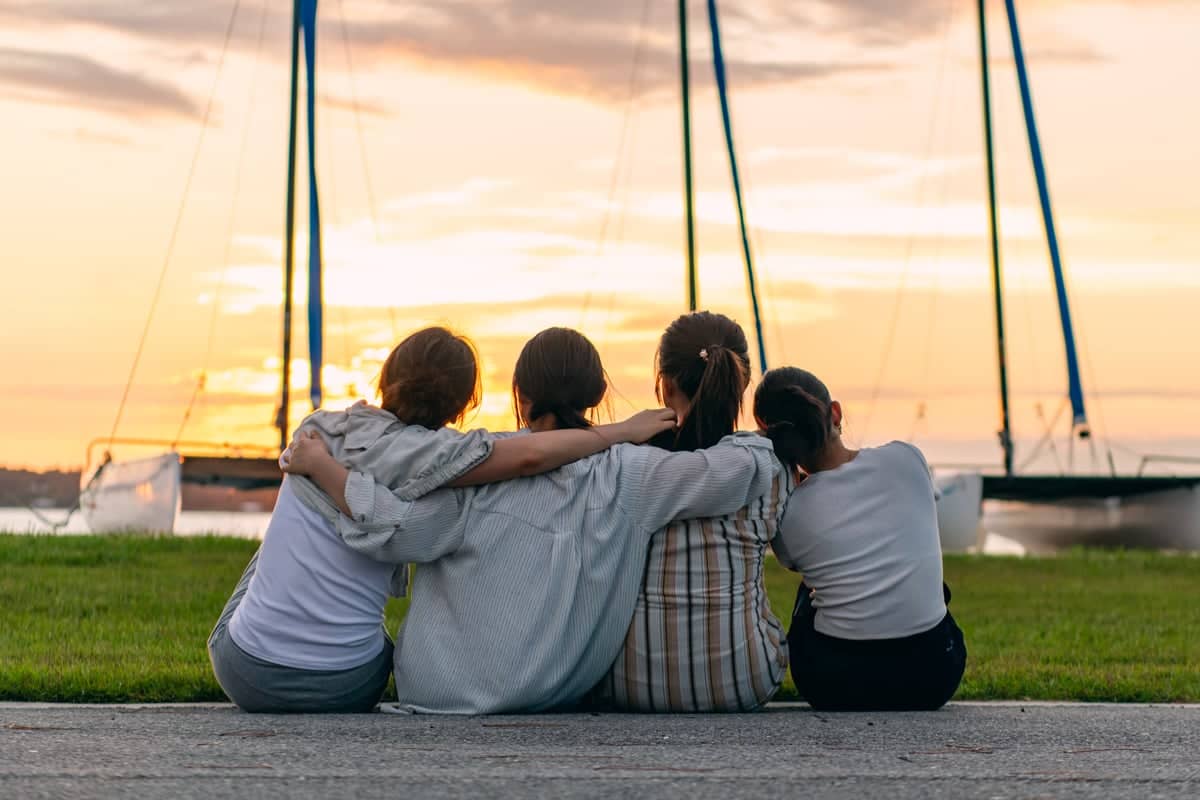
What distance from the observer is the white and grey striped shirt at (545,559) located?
14.0ft

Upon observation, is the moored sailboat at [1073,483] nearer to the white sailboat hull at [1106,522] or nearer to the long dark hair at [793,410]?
the white sailboat hull at [1106,522]

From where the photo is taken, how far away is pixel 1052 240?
21.9 meters

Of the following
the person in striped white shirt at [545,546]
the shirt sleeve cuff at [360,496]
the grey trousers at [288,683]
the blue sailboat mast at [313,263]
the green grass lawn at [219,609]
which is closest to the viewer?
the shirt sleeve cuff at [360,496]

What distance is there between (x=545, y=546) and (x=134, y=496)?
59.2 ft

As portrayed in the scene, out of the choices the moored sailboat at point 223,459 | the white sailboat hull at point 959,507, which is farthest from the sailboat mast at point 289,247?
the white sailboat hull at point 959,507

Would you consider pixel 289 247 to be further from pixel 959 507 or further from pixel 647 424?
pixel 647 424

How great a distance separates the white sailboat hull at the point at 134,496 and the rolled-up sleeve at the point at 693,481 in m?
16.7

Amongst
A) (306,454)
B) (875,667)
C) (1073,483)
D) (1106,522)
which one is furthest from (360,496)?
(1106,522)

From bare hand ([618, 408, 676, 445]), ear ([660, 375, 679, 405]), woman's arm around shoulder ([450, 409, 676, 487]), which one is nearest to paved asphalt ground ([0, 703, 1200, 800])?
woman's arm around shoulder ([450, 409, 676, 487])

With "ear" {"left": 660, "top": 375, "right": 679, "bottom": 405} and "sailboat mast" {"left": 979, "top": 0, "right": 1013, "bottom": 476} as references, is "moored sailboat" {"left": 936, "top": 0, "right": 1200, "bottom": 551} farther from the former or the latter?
"ear" {"left": 660, "top": 375, "right": 679, "bottom": 405}

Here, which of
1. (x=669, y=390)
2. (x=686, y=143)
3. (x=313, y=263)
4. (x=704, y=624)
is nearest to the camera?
(x=704, y=624)

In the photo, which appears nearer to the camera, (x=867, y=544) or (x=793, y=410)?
(x=793, y=410)

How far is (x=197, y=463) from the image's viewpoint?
930 inches

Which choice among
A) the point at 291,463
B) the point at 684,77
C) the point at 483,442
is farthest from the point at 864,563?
the point at 684,77
